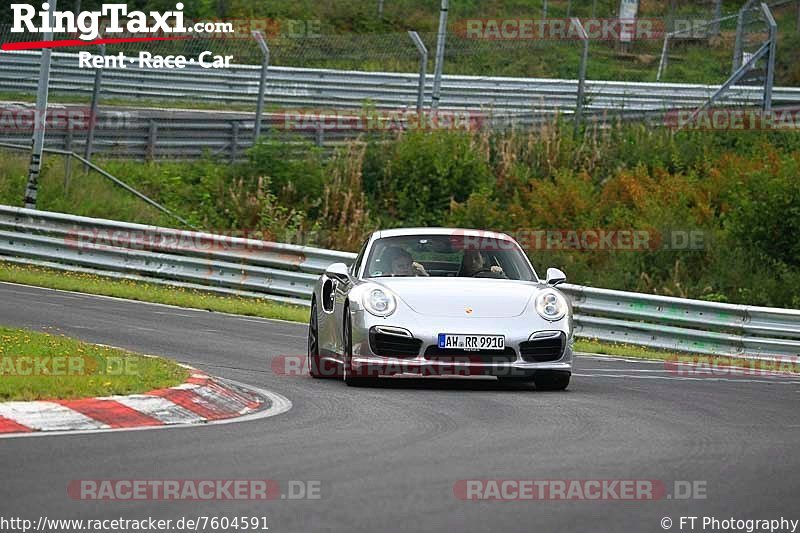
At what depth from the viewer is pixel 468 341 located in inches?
450

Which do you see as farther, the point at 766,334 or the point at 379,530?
the point at 766,334

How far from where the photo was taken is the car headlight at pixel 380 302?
38.1ft

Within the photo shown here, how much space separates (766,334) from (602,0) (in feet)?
130

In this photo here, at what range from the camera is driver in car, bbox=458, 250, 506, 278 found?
41.7ft

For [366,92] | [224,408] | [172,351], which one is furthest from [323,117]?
[224,408]

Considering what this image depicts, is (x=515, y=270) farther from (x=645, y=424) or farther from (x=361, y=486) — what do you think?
(x=361, y=486)

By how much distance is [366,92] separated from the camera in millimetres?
39062

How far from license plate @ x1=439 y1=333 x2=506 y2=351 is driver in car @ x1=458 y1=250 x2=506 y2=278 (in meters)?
1.24
